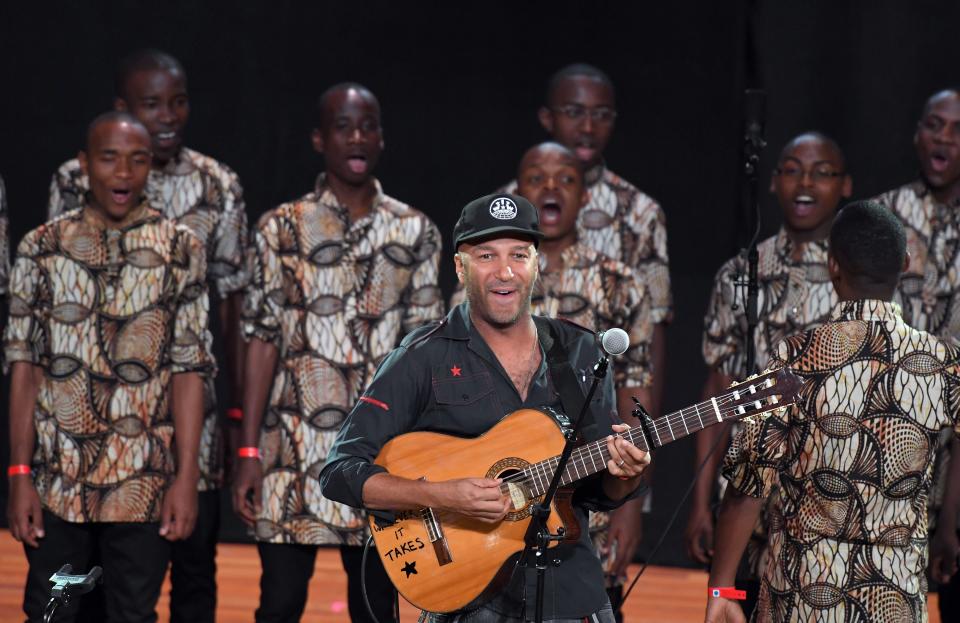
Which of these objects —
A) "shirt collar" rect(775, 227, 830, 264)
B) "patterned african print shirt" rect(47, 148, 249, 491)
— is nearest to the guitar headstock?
"shirt collar" rect(775, 227, 830, 264)

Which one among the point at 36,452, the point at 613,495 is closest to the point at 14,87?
the point at 36,452

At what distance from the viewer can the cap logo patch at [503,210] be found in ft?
12.4

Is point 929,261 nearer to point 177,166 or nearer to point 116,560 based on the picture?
point 177,166

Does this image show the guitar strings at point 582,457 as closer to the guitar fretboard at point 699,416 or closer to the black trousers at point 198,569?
the guitar fretboard at point 699,416

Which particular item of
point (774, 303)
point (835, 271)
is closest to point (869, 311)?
point (835, 271)

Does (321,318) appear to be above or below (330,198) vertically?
below

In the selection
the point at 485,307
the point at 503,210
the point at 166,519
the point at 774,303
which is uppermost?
the point at 503,210

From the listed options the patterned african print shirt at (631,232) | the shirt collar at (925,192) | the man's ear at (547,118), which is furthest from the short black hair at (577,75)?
the shirt collar at (925,192)

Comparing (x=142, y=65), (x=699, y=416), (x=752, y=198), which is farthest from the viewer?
(x=142, y=65)

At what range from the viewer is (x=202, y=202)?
6.25m

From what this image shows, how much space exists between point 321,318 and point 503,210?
6.38 feet

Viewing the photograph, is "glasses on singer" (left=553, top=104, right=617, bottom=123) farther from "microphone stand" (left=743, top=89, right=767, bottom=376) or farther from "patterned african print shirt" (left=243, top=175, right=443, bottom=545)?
"microphone stand" (left=743, top=89, right=767, bottom=376)

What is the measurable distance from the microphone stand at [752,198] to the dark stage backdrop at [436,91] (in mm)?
3437

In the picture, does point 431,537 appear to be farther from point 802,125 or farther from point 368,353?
point 802,125
